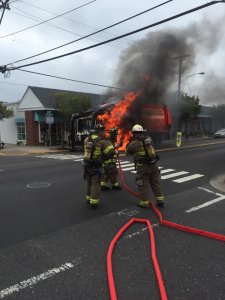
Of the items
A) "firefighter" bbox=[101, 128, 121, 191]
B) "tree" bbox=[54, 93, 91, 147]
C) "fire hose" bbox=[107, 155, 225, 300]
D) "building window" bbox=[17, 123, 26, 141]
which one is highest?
"tree" bbox=[54, 93, 91, 147]

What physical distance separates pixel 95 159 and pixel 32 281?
3414 millimetres

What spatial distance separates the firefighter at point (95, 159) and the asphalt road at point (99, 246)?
1.07ft

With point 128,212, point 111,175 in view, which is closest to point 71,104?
point 111,175

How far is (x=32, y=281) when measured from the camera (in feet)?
12.1

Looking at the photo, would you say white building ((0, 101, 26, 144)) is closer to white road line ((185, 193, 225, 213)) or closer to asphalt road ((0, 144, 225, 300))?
asphalt road ((0, 144, 225, 300))

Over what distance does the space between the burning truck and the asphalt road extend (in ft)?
30.1

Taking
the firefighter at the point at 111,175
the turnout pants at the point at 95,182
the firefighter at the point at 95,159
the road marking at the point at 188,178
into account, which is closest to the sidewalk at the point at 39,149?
the road marking at the point at 188,178

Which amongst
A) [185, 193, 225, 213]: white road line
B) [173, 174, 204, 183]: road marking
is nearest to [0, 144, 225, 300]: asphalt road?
[185, 193, 225, 213]: white road line

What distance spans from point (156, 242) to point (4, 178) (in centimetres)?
663

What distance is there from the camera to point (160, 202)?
6.77 metres

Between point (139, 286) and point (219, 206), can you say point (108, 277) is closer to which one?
point (139, 286)

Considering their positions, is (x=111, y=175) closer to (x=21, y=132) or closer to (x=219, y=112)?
(x=21, y=132)

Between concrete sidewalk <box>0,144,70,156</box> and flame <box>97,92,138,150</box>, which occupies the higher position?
flame <box>97,92,138,150</box>

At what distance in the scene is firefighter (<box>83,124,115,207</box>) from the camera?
6719 millimetres
